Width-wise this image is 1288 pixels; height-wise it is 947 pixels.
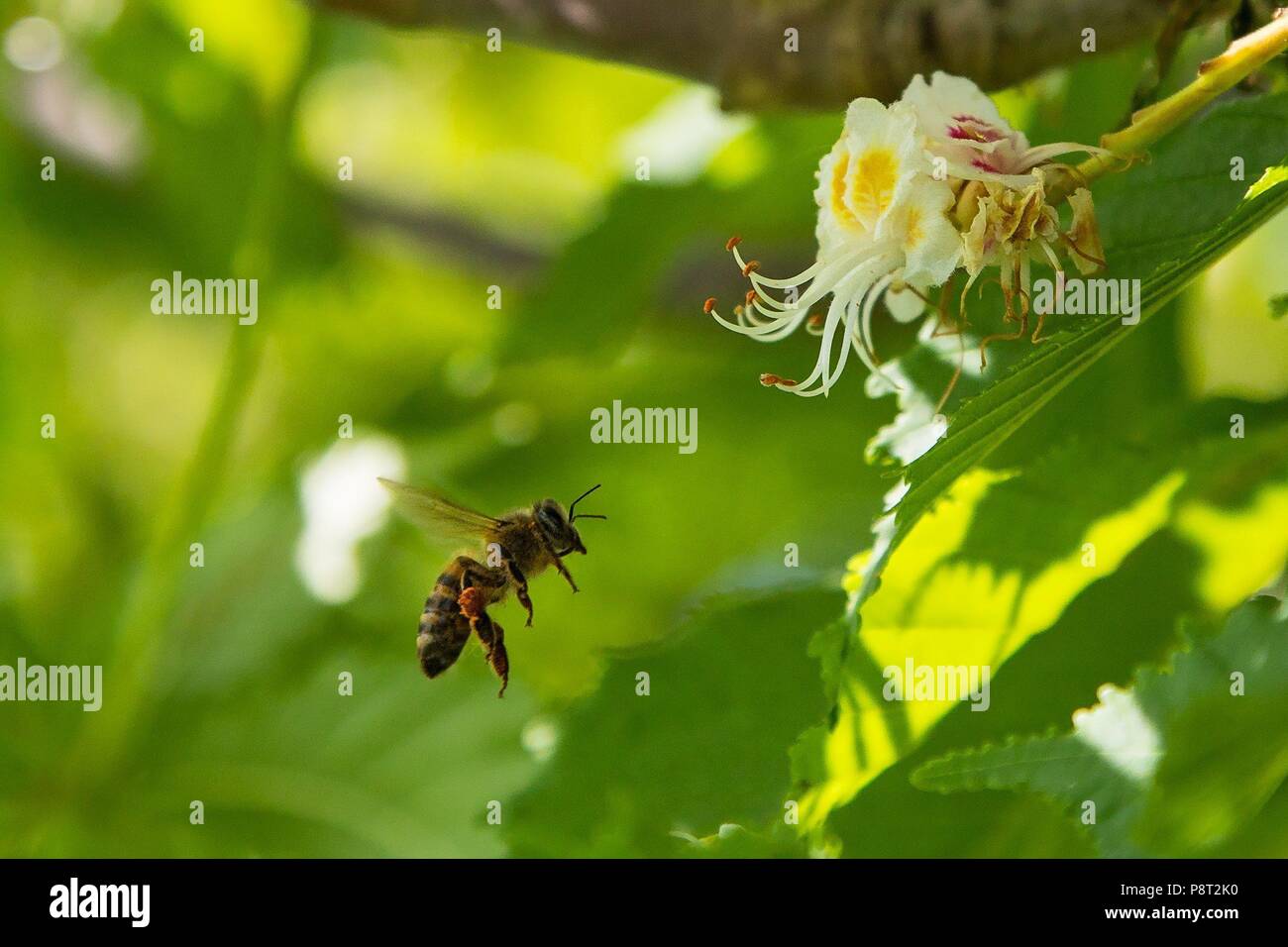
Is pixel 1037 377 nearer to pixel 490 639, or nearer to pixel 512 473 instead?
pixel 490 639

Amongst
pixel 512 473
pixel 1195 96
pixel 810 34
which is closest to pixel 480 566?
pixel 810 34

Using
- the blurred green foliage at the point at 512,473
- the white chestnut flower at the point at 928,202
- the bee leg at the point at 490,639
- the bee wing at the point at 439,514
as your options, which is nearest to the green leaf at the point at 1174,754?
the blurred green foliage at the point at 512,473

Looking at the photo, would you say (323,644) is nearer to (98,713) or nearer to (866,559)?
(98,713)

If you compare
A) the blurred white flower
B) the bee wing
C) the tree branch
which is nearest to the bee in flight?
the bee wing

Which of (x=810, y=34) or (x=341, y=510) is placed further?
(x=341, y=510)

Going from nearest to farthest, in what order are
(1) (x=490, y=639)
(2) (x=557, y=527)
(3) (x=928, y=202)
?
1. (3) (x=928, y=202)
2. (1) (x=490, y=639)
3. (2) (x=557, y=527)

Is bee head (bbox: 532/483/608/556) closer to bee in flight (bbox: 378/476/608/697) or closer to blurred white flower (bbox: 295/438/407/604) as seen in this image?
bee in flight (bbox: 378/476/608/697)

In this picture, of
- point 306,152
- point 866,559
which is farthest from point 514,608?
point 866,559
